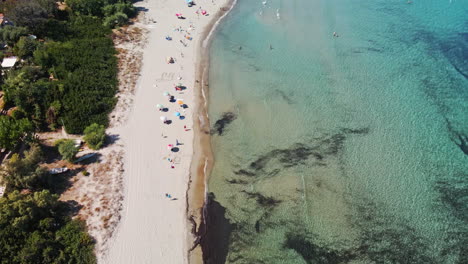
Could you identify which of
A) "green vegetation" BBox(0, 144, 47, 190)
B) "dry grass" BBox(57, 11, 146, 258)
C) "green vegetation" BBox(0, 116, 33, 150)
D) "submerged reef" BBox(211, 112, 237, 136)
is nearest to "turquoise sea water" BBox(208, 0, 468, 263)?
"submerged reef" BBox(211, 112, 237, 136)

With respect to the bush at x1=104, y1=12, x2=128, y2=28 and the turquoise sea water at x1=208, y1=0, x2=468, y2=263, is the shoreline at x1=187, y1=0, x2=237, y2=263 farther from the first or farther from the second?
the bush at x1=104, y1=12, x2=128, y2=28

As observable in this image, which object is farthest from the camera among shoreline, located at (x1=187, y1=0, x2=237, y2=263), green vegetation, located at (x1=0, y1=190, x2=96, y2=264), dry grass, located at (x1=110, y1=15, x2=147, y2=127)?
dry grass, located at (x1=110, y1=15, x2=147, y2=127)

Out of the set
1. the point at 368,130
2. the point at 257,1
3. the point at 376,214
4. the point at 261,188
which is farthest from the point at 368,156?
the point at 257,1

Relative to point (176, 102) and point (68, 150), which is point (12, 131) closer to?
point (68, 150)

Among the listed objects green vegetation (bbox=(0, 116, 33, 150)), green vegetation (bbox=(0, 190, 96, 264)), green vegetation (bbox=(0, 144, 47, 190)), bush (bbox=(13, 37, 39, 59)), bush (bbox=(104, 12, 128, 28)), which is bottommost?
green vegetation (bbox=(0, 190, 96, 264))

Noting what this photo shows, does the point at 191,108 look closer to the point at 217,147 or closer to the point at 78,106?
the point at 217,147

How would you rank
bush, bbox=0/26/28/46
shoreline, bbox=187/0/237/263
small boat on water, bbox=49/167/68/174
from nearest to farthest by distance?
1. shoreline, bbox=187/0/237/263
2. small boat on water, bbox=49/167/68/174
3. bush, bbox=0/26/28/46

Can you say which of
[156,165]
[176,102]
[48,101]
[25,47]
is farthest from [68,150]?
[25,47]
